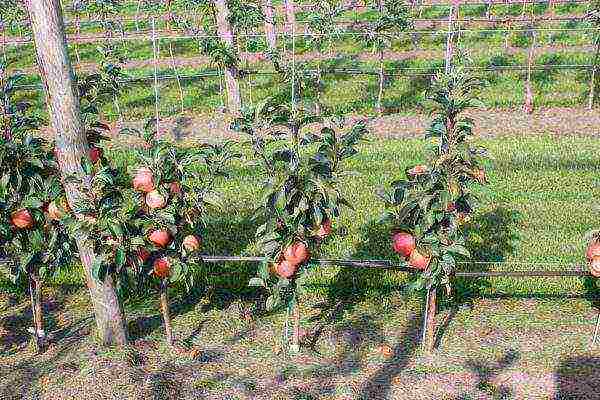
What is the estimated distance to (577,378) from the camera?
472 centimetres

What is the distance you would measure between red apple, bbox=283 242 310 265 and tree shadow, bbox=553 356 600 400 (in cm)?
210

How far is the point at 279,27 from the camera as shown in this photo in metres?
24.4

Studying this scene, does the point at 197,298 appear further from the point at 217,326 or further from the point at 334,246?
the point at 334,246

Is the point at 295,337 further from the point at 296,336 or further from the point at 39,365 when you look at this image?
the point at 39,365

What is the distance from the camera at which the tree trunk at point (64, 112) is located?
14.0ft

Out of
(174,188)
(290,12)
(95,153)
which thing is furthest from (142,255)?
(290,12)

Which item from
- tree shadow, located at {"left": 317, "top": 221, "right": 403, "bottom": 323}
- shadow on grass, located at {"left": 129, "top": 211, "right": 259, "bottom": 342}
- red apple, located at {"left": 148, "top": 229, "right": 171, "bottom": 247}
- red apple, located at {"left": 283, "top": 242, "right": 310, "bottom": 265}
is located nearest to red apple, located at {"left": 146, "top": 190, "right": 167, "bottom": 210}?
red apple, located at {"left": 148, "top": 229, "right": 171, "bottom": 247}

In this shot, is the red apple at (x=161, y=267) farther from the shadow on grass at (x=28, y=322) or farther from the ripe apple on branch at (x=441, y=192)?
the ripe apple on branch at (x=441, y=192)

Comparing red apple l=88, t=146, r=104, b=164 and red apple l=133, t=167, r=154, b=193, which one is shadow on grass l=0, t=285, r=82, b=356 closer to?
red apple l=88, t=146, r=104, b=164

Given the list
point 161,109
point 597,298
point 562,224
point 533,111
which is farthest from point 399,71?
point 597,298

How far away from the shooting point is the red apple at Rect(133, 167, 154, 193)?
15.0 feet

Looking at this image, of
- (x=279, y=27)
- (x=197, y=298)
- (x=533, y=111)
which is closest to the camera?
(x=197, y=298)

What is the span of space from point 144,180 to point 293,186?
110 cm

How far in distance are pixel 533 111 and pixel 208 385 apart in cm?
913
